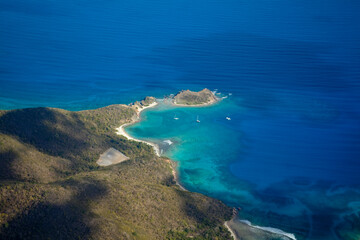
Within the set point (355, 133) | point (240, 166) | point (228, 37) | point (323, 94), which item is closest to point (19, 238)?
point (240, 166)

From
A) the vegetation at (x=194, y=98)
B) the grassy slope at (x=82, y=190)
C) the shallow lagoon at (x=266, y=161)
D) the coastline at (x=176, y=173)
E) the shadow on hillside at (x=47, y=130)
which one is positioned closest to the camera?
the grassy slope at (x=82, y=190)

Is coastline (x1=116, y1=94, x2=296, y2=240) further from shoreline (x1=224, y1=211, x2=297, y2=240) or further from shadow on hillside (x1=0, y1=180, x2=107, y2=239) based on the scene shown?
shadow on hillside (x1=0, y1=180, x2=107, y2=239)

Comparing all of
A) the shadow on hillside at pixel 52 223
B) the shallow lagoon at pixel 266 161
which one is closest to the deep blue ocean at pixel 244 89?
the shallow lagoon at pixel 266 161

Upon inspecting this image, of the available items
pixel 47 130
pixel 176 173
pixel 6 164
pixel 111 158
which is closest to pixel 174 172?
pixel 176 173

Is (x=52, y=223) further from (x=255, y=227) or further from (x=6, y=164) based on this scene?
(x=255, y=227)

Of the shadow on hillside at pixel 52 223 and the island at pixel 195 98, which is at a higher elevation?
the island at pixel 195 98

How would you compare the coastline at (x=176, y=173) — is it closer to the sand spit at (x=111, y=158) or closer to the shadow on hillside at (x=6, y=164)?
the sand spit at (x=111, y=158)

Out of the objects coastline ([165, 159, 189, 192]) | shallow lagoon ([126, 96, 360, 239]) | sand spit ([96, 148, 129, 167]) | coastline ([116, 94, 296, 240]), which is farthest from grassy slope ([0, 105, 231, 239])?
shallow lagoon ([126, 96, 360, 239])
